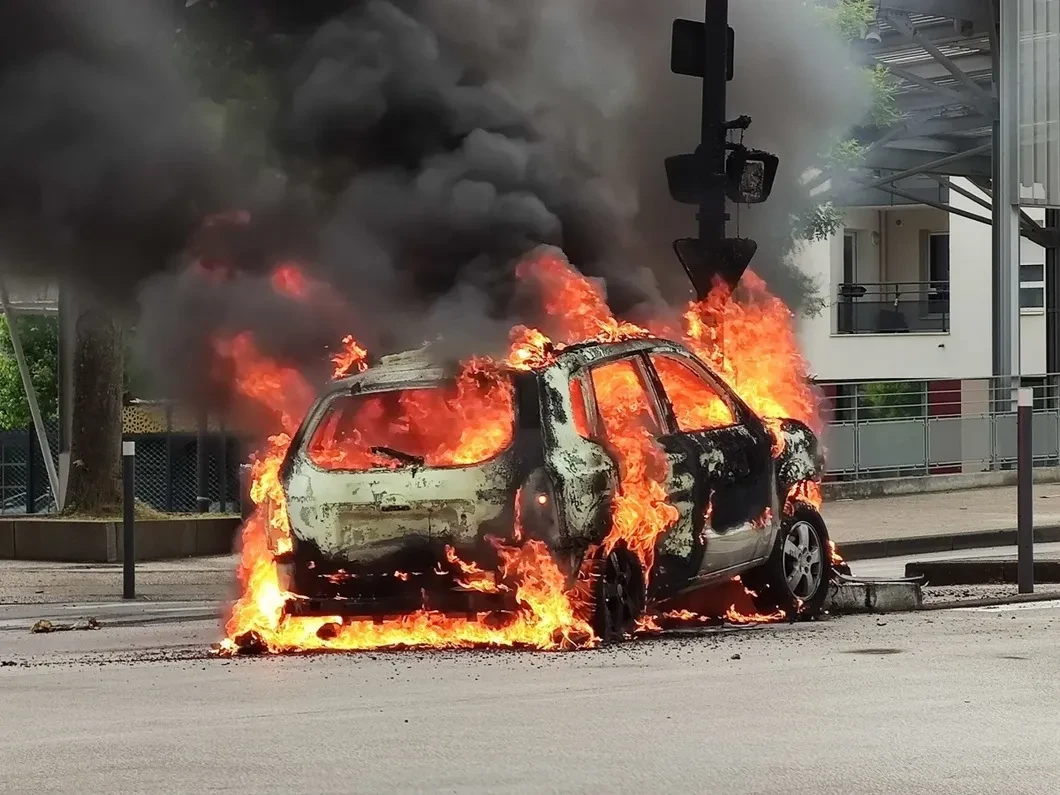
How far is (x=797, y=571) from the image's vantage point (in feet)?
36.7

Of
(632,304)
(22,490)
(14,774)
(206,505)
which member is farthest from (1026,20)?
(14,774)

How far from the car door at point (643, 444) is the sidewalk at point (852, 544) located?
549 cm

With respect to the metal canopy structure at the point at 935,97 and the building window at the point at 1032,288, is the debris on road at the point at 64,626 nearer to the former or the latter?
the metal canopy structure at the point at 935,97

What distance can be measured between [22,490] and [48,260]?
2030 cm

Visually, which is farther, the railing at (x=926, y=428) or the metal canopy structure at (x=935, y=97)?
the metal canopy structure at (x=935, y=97)

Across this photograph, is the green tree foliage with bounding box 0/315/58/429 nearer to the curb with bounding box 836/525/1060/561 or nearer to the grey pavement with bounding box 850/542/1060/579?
the curb with bounding box 836/525/1060/561

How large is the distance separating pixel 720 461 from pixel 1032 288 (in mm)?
36746

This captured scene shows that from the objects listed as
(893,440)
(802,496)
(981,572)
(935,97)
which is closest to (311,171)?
(802,496)

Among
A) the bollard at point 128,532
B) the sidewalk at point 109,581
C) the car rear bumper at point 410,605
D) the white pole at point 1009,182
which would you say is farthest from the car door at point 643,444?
the white pole at point 1009,182

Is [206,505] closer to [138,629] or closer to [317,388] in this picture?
[138,629]

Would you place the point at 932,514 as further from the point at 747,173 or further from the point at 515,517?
the point at 515,517

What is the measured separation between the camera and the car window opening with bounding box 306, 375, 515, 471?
987 cm

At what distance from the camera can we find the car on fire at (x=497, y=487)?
967 centimetres

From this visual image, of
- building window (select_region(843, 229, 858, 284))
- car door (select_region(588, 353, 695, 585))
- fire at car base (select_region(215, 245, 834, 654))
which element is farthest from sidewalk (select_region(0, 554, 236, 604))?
building window (select_region(843, 229, 858, 284))
